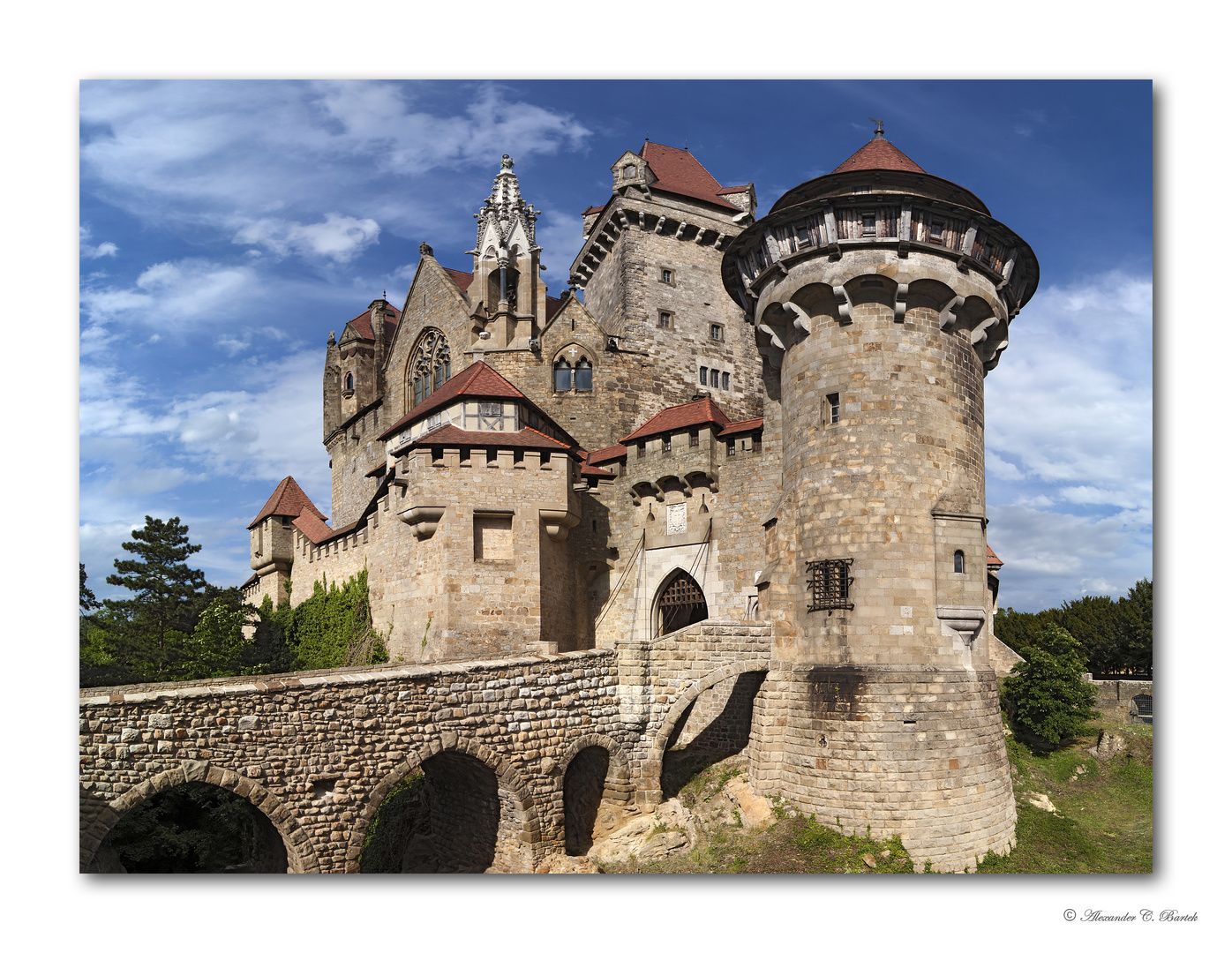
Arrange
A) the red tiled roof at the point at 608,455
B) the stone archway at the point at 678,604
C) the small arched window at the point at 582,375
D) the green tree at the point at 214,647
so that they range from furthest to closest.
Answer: the small arched window at the point at 582,375 → the red tiled roof at the point at 608,455 → the stone archway at the point at 678,604 → the green tree at the point at 214,647

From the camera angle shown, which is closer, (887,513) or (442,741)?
(442,741)

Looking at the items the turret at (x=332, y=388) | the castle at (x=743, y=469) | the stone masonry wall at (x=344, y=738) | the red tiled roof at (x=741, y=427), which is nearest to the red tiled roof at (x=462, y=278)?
the castle at (x=743, y=469)

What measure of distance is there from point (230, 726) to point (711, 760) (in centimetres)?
783

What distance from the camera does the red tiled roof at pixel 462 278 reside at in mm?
27612

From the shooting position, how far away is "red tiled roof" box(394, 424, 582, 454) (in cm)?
1744

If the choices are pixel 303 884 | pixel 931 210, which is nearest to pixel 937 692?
pixel 931 210

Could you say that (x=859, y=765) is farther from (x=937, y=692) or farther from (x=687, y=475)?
(x=687, y=475)

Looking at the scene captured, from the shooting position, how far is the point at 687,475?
63.6 feet

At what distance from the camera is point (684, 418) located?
19.8 metres

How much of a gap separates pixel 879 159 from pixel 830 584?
6757 mm

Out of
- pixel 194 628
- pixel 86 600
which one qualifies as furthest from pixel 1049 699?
pixel 194 628

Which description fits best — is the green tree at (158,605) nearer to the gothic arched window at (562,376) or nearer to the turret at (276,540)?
the turret at (276,540)

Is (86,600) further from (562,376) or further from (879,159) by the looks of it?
(562,376)

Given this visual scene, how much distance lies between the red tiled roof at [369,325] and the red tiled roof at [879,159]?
813 inches
